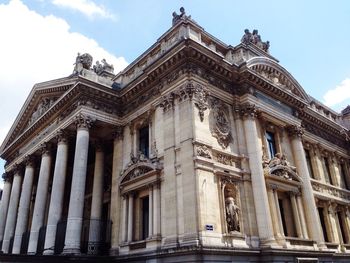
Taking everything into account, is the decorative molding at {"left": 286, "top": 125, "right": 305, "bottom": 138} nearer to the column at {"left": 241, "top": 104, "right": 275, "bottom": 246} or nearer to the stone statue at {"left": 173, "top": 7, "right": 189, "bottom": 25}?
the column at {"left": 241, "top": 104, "right": 275, "bottom": 246}

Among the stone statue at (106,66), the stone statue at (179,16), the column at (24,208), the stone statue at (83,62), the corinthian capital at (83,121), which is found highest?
the stone statue at (106,66)

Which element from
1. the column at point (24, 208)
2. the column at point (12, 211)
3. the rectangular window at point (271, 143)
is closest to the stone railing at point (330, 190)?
the rectangular window at point (271, 143)

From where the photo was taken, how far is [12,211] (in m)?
24.4

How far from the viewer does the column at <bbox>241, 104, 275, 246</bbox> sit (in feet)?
51.0

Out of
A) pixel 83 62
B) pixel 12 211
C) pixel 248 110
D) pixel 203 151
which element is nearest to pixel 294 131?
pixel 248 110

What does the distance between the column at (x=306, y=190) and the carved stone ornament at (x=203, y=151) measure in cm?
774

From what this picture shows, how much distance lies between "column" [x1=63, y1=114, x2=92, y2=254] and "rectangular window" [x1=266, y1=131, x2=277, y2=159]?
10.7 m

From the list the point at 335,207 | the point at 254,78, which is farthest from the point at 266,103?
the point at 335,207

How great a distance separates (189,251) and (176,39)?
11.2 metres

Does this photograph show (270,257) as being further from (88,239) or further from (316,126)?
(316,126)

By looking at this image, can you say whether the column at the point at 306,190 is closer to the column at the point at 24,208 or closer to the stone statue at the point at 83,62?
the stone statue at the point at 83,62

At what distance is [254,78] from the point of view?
19.0 meters

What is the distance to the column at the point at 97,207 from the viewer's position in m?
17.3

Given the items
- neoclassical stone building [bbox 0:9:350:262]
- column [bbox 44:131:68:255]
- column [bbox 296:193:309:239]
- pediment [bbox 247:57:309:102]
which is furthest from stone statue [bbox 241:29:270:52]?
column [bbox 44:131:68:255]
